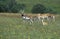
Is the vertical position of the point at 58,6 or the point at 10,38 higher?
the point at 10,38

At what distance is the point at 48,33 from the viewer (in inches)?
829

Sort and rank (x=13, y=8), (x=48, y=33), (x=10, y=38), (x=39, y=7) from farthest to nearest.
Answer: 1. (x=13, y=8)
2. (x=39, y=7)
3. (x=48, y=33)
4. (x=10, y=38)

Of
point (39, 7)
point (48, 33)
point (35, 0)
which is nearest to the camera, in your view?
point (48, 33)

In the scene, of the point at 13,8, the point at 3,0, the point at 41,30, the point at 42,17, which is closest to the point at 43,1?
the point at 3,0

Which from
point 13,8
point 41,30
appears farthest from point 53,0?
point 41,30

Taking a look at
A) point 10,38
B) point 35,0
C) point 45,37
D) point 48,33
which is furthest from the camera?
point 35,0

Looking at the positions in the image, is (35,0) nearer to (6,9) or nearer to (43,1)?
(43,1)

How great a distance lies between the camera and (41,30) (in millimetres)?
22391

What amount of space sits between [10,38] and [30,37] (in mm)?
1547

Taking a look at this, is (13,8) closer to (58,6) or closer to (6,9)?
(6,9)

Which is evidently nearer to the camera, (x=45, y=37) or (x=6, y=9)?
(x=45, y=37)

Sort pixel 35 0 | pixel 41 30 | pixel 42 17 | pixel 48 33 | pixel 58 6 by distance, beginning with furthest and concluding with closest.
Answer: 1. pixel 35 0
2. pixel 58 6
3. pixel 42 17
4. pixel 41 30
5. pixel 48 33

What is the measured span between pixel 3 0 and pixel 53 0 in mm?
13794

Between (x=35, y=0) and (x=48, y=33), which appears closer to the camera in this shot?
(x=48, y=33)
